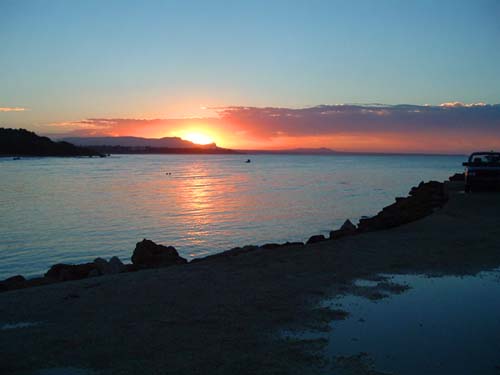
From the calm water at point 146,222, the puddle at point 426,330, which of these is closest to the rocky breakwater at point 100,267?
the calm water at point 146,222

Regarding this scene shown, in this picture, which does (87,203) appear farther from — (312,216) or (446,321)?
(446,321)

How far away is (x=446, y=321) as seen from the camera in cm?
577

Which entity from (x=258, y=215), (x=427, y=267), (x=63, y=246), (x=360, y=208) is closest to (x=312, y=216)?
(x=258, y=215)

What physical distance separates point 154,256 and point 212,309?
217 inches

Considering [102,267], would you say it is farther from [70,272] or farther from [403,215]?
[403,215]

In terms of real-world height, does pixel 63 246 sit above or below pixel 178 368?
below

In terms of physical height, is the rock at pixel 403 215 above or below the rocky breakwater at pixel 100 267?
above

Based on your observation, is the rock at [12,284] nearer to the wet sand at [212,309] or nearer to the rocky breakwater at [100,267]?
the rocky breakwater at [100,267]

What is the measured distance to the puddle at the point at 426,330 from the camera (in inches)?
179

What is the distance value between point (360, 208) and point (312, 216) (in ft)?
17.0

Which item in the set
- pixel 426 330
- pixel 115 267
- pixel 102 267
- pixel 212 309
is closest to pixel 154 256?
pixel 115 267

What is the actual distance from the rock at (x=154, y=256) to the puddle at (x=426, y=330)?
543cm

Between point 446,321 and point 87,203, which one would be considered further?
point 87,203

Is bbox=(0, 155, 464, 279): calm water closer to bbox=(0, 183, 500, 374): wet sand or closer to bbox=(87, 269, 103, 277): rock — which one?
bbox=(87, 269, 103, 277): rock
